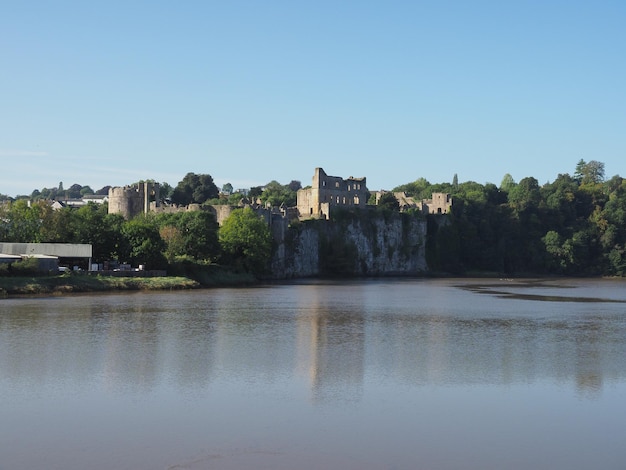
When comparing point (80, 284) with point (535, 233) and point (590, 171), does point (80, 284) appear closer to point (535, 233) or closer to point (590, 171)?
point (535, 233)

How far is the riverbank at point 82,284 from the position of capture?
4325cm

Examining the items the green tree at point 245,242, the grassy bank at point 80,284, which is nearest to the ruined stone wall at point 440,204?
the green tree at point 245,242

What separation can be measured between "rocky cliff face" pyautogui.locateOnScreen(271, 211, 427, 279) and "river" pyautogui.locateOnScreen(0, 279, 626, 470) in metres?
43.5

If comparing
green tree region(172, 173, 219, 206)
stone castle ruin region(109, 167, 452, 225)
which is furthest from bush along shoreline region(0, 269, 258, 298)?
green tree region(172, 173, 219, 206)

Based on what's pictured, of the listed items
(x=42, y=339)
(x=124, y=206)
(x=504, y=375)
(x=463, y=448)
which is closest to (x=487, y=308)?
(x=504, y=375)

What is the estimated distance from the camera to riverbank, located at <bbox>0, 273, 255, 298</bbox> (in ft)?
142

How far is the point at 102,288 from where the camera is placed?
156ft

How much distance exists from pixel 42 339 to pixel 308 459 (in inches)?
598

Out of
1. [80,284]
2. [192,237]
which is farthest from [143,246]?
[80,284]

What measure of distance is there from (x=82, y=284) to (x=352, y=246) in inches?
1777

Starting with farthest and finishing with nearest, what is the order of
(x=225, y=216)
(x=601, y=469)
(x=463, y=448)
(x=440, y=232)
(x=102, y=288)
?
1. (x=440, y=232)
2. (x=225, y=216)
3. (x=102, y=288)
4. (x=463, y=448)
5. (x=601, y=469)

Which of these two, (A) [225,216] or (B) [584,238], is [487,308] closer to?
(A) [225,216]

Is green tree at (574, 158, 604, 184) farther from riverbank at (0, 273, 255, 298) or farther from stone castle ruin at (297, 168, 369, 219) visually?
riverbank at (0, 273, 255, 298)

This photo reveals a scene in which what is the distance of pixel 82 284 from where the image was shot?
1834 inches
